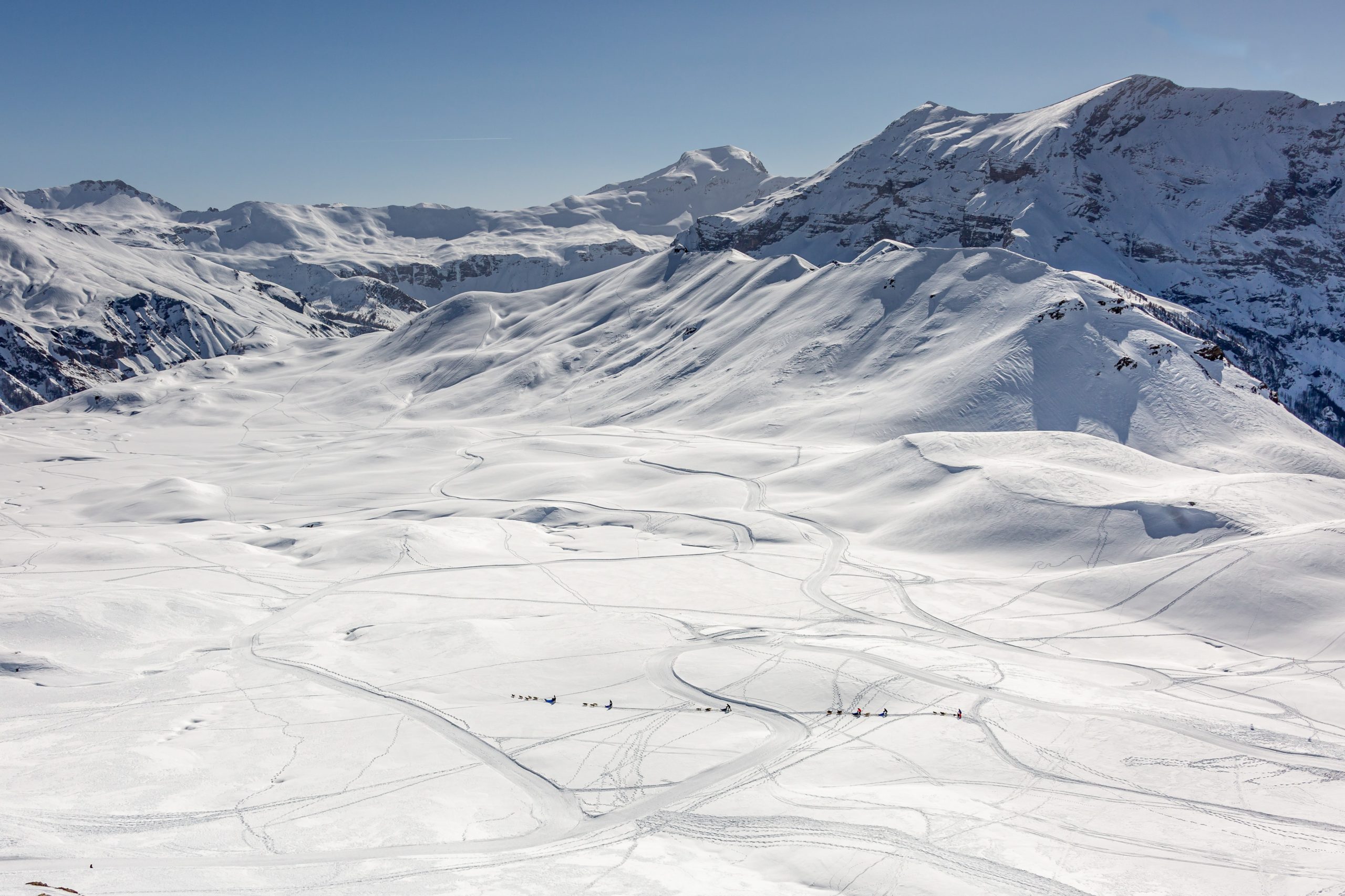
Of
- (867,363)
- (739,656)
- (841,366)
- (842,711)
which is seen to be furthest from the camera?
(841,366)

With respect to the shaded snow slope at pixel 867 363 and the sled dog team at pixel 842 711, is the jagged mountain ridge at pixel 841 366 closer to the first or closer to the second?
the shaded snow slope at pixel 867 363

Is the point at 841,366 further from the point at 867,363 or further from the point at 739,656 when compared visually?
the point at 739,656

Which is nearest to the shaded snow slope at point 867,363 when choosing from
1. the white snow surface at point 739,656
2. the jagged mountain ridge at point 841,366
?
the jagged mountain ridge at point 841,366

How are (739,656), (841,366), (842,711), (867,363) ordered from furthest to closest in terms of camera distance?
1. (841,366)
2. (867,363)
3. (739,656)
4. (842,711)

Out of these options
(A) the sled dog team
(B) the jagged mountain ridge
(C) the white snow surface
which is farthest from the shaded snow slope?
(A) the sled dog team

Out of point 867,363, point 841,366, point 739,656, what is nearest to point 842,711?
point 739,656

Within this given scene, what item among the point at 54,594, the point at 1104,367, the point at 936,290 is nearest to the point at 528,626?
the point at 54,594

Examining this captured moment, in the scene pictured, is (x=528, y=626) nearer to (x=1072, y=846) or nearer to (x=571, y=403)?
(x=1072, y=846)

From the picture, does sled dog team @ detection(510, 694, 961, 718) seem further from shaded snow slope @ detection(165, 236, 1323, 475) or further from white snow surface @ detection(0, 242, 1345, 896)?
shaded snow slope @ detection(165, 236, 1323, 475)
